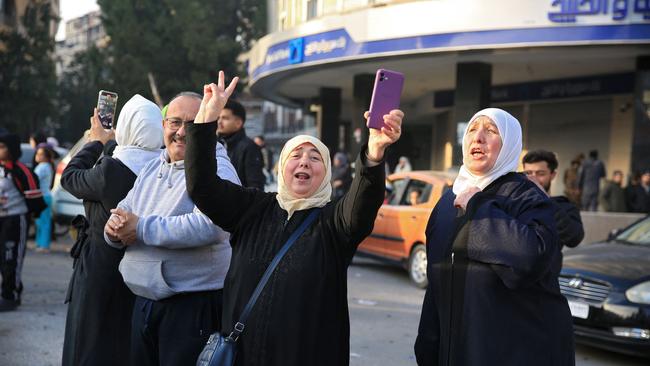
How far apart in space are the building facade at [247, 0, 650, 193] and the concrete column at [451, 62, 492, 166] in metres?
0.03

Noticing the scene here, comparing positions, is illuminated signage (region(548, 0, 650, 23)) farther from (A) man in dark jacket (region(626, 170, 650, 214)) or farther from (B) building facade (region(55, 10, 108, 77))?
(B) building facade (region(55, 10, 108, 77))

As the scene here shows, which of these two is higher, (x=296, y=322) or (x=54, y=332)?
(x=296, y=322)

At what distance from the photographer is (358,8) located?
17.4 meters

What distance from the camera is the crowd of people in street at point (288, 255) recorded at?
8.24 ft

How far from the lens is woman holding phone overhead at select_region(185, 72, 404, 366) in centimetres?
254

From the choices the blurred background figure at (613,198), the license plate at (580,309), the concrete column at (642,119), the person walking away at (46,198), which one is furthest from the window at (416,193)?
the concrete column at (642,119)

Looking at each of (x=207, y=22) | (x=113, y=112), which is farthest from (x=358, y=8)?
(x=207, y=22)

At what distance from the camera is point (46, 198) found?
10.7m

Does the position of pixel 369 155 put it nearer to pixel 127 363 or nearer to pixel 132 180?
pixel 132 180

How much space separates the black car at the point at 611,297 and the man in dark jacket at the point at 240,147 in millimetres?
2973

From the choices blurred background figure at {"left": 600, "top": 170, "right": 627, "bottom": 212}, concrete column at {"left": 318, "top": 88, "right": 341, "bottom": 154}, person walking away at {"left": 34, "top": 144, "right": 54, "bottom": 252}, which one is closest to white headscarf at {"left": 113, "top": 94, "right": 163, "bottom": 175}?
person walking away at {"left": 34, "top": 144, "right": 54, "bottom": 252}

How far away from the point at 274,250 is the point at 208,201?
1.07 ft

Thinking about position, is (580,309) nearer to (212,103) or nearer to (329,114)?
(212,103)

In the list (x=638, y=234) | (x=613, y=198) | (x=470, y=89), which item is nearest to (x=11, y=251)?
(x=638, y=234)
